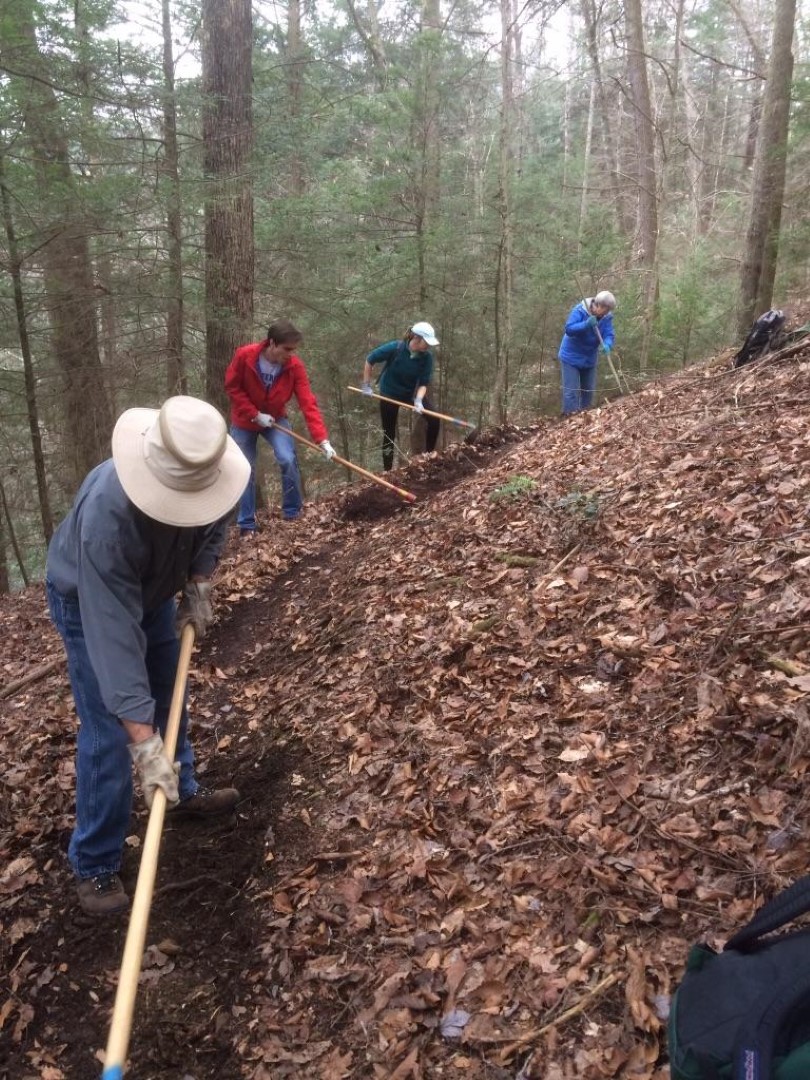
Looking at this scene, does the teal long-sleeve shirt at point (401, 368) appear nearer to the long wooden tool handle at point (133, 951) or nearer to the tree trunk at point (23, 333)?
the tree trunk at point (23, 333)

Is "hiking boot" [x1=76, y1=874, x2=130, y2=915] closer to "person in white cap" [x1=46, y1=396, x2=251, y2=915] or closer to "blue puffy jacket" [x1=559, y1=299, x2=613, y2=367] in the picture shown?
"person in white cap" [x1=46, y1=396, x2=251, y2=915]

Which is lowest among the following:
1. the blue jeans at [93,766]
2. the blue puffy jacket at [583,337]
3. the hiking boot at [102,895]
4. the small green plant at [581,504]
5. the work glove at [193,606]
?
the hiking boot at [102,895]

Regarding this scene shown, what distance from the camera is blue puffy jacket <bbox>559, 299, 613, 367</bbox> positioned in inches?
404

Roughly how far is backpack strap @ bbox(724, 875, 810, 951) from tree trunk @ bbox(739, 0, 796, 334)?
451 inches

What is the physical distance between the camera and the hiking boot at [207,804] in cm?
383

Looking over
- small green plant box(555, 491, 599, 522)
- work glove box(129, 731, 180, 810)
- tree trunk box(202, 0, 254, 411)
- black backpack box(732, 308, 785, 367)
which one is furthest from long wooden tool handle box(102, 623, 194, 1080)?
black backpack box(732, 308, 785, 367)

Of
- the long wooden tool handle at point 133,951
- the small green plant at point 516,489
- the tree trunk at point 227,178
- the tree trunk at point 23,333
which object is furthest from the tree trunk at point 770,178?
the long wooden tool handle at point 133,951

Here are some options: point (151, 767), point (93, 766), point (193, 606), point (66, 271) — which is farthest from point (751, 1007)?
point (66, 271)

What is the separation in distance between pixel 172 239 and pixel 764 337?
7492mm

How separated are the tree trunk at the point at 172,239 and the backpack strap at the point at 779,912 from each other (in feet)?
30.6

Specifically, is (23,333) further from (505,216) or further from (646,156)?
(646,156)

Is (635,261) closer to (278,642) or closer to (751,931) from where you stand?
(278,642)

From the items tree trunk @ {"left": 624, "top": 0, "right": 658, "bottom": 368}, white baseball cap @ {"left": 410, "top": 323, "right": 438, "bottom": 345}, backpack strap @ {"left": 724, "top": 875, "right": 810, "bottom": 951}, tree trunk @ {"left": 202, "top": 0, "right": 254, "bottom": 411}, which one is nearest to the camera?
backpack strap @ {"left": 724, "top": 875, "right": 810, "bottom": 951}

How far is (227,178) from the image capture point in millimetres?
8570
